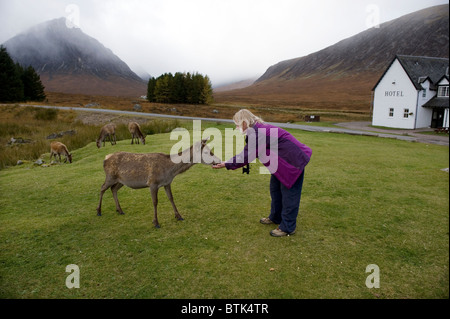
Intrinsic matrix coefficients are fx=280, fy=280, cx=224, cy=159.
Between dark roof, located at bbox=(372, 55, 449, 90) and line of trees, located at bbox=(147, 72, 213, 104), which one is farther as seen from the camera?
line of trees, located at bbox=(147, 72, 213, 104)

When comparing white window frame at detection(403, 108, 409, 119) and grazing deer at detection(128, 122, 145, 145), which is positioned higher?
white window frame at detection(403, 108, 409, 119)

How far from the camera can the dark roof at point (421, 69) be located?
127 ft

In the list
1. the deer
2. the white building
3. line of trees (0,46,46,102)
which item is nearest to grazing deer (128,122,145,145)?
the deer

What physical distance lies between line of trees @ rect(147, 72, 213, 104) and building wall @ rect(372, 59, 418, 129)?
49824 millimetres

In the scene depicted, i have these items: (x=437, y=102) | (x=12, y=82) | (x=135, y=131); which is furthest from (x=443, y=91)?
(x=12, y=82)

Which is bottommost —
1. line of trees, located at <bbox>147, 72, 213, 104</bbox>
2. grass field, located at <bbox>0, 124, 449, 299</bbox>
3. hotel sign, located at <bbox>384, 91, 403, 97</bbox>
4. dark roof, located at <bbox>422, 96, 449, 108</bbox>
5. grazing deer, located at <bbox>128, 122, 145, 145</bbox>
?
grass field, located at <bbox>0, 124, 449, 299</bbox>

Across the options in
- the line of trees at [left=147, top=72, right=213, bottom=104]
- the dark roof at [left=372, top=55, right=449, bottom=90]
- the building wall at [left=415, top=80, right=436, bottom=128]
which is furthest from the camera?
the line of trees at [left=147, top=72, right=213, bottom=104]

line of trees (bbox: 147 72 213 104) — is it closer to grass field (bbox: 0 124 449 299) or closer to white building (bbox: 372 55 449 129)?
white building (bbox: 372 55 449 129)

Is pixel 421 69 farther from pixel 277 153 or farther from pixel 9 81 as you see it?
pixel 9 81

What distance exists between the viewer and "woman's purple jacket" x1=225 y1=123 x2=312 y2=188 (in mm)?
5750

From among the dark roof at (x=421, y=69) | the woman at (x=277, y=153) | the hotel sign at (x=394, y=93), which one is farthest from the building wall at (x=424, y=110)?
the woman at (x=277, y=153)

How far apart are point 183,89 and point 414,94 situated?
5890cm

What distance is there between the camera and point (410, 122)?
128 feet
